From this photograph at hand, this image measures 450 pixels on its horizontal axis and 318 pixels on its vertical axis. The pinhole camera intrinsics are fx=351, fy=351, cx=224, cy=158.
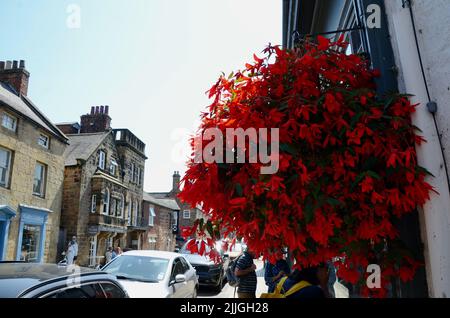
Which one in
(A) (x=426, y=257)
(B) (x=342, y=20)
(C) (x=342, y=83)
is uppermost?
(B) (x=342, y=20)

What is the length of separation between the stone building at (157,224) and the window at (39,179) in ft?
50.7

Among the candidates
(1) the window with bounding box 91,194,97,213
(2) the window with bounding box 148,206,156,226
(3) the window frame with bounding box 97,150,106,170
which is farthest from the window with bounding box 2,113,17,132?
(2) the window with bounding box 148,206,156,226

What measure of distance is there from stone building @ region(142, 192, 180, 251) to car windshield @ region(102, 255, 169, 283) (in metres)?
27.2

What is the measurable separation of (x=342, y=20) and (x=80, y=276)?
430 cm

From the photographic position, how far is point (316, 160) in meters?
1.81

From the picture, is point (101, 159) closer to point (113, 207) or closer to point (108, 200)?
point (108, 200)

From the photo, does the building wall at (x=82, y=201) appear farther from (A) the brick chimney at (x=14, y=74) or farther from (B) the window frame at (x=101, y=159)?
(A) the brick chimney at (x=14, y=74)

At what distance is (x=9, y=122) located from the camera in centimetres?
1722

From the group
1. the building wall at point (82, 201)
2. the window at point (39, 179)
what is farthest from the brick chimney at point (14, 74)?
the building wall at point (82, 201)

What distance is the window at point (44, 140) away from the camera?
780 inches

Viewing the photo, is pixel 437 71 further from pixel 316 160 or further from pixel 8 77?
pixel 8 77

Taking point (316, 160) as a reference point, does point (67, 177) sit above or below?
above

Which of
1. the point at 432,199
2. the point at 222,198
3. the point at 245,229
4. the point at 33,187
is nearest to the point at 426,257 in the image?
the point at 432,199

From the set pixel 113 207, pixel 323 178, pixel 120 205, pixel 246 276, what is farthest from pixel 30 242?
pixel 323 178
